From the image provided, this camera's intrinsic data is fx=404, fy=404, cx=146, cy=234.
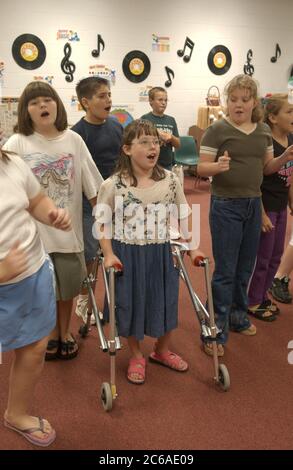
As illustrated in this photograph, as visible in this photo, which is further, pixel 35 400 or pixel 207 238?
pixel 207 238

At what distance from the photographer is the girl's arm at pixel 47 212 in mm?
1513

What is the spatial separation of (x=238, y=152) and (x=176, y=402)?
129 cm

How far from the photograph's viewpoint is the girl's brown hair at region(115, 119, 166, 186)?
1.85 meters

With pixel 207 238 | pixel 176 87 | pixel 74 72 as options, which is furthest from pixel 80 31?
pixel 207 238

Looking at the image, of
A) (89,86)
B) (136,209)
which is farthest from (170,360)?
(89,86)

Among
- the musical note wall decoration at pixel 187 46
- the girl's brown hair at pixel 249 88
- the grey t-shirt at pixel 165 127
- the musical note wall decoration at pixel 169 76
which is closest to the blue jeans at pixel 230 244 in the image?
the girl's brown hair at pixel 249 88

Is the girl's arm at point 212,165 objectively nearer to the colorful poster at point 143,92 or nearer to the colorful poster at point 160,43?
the colorful poster at point 143,92

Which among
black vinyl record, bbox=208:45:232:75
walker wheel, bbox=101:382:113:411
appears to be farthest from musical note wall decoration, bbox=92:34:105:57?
walker wheel, bbox=101:382:113:411

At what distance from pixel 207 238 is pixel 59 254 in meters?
2.47

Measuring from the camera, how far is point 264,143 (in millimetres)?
2121

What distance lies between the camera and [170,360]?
2.22 metres

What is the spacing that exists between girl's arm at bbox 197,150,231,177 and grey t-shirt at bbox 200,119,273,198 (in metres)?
0.03

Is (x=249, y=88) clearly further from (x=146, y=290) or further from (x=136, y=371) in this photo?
(x=136, y=371)

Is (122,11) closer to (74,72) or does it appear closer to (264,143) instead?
(74,72)
